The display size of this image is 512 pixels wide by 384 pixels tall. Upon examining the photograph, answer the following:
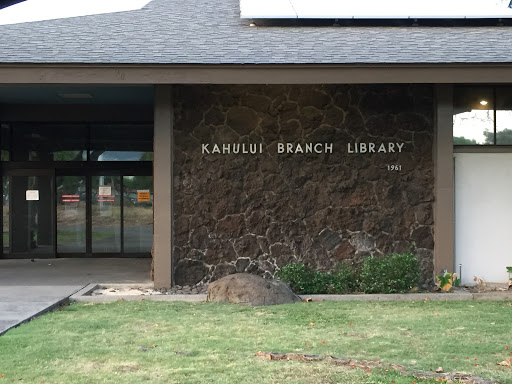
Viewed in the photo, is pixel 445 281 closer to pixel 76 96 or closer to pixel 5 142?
pixel 76 96

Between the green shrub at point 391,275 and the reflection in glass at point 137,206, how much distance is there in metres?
7.47

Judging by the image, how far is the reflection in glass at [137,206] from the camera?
55.7 feet

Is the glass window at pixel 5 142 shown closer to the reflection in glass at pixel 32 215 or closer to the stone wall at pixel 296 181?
the reflection in glass at pixel 32 215

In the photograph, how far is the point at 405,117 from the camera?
11805 mm

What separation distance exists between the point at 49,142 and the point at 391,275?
32.6 ft

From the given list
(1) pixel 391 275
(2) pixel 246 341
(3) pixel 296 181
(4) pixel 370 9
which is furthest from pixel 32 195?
(2) pixel 246 341

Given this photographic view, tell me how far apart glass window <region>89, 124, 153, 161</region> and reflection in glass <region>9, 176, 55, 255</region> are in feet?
4.80

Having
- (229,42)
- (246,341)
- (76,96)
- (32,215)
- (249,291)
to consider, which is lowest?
(246,341)

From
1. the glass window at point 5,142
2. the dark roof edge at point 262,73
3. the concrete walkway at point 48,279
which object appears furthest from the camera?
the glass window at point 5,142

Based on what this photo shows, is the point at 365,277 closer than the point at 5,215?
Yes

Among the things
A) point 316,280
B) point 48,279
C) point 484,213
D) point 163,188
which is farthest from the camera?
point 48,279

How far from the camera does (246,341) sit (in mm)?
7438

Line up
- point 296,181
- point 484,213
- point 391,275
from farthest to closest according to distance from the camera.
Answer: point 484,213 → point 296,181 → point 391,275

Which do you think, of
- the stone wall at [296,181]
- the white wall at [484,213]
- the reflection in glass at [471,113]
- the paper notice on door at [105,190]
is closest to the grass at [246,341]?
the stone wall at [296,181]
